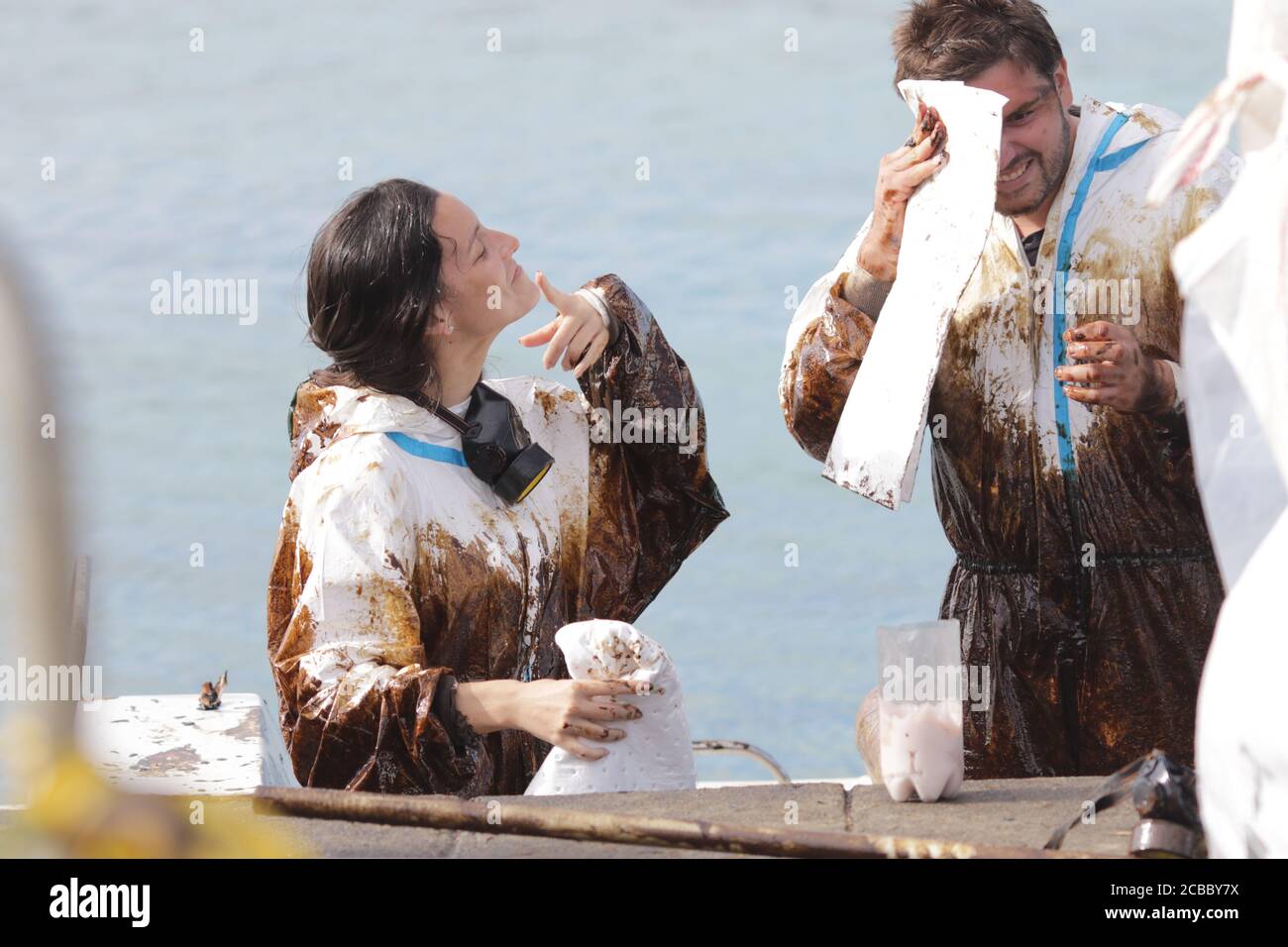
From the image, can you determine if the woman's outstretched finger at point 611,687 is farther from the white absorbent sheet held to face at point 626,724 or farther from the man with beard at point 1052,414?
the man with beard at point 1052,414

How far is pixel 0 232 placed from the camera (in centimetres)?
65

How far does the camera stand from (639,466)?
2.62 meters

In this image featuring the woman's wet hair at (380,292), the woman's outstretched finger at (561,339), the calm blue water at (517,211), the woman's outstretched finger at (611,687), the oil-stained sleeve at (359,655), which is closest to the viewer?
the woman's outstretched finger at (611,687)

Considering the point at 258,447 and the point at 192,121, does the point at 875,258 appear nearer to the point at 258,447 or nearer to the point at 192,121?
the point at 258,447

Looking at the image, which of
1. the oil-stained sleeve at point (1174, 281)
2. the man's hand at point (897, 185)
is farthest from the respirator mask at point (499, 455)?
the oil-stained sleeve at point (1174, 281)

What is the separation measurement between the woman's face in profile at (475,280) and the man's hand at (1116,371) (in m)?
0.77

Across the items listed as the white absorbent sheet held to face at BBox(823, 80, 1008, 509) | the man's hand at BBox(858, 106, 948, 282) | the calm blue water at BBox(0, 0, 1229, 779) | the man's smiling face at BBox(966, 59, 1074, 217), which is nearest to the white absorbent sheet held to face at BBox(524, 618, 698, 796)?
the white absorbent sheet held to face at BBox(823, 80, 1008, 509)

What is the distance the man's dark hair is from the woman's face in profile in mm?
695

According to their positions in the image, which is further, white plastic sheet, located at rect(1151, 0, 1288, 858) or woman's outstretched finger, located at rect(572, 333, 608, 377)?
woman's outstretched finger, located at rect(572, 333, 608, 377)

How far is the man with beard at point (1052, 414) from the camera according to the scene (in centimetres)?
255

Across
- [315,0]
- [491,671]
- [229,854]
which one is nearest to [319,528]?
[491,671]

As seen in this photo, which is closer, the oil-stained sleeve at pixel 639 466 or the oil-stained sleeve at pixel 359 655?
the oil-stained sleeve at pixel 359 655

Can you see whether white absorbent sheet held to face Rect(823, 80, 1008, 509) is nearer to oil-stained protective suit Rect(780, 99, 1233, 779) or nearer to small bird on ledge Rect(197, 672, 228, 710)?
oil-stained protective suit Rect(780, 99, 1233, 779)

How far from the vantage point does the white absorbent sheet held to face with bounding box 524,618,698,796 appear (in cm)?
204
